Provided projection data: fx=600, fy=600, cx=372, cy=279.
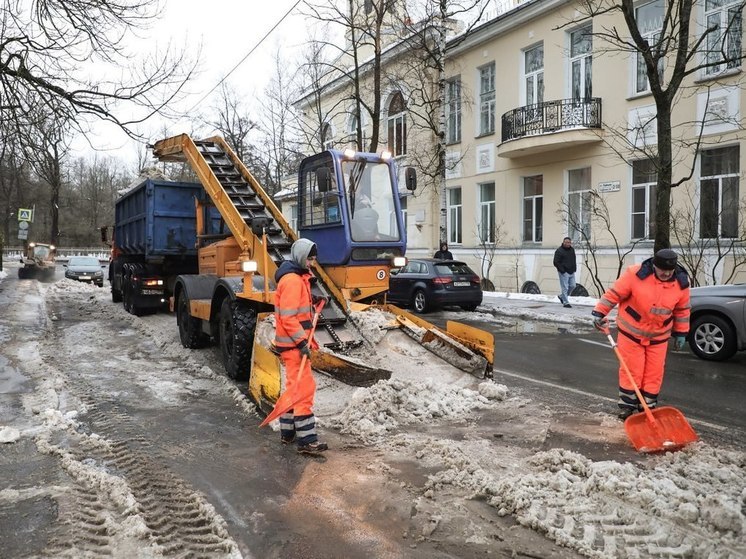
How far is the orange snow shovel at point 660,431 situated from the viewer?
16.0 ft

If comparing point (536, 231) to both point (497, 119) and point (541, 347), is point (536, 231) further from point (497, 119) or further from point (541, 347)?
point (541, 347)

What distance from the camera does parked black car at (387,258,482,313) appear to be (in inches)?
611

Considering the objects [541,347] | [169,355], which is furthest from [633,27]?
[169,355]

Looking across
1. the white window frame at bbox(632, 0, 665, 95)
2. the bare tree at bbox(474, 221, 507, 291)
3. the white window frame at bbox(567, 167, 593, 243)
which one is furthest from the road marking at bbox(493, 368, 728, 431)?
the bare tree at bbox(474, 221, 507, 291)

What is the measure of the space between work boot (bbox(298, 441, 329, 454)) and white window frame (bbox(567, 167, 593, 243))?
50.4 feet

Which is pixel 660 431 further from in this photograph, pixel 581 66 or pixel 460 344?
A: pixel 581 66

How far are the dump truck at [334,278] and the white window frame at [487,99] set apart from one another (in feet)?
49.7

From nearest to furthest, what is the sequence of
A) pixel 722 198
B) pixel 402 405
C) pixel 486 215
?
pixel 402 405 → pixel 722 198 → pixel 486 215

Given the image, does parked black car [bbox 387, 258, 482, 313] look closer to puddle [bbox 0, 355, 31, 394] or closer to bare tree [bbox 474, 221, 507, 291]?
bare tree [bbox 474, 221, 507, 291]

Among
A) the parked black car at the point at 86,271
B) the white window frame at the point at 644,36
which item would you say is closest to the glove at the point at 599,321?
the white window frame at the point at 644,36

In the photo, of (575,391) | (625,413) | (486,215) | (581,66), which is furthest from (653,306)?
(486,215)

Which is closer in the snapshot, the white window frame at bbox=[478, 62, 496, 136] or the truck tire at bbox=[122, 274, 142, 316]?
the truck tire at bbox=[122, 274, 142, 316]

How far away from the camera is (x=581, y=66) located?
18938 mm

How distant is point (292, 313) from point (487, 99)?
1961 cm
